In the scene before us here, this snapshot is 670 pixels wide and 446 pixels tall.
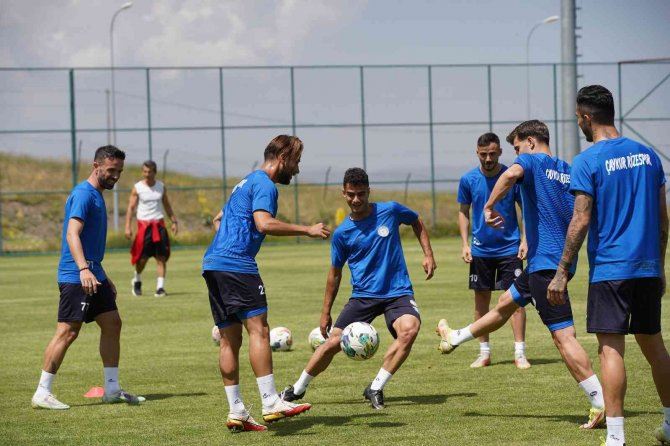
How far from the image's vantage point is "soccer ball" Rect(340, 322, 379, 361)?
8.98m

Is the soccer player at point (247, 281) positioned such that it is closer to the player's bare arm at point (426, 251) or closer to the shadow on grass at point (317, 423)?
the shadow on grass at point (317, 423)

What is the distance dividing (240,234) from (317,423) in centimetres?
147

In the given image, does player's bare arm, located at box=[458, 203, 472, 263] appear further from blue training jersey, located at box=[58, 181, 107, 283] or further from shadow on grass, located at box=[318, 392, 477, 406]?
blue training jersey, located at box=[58, 181, 107, 283]

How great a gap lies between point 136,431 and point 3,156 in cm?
4825

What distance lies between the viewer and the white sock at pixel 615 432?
672 cm

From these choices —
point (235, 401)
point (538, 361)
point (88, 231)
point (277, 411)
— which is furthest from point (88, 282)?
point (538, 361)

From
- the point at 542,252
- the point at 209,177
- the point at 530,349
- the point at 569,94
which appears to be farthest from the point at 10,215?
the point at 542,252

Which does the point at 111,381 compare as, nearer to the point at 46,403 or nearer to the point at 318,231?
the point at 46,403

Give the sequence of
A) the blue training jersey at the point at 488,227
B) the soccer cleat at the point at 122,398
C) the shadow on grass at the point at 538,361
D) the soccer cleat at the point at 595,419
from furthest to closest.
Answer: the blue training jersey at the point at 488,227
the shadow on grass at the point at 538,361
the soccer cleat at the point at 122,398
the soccer cleat at the point at 595,419

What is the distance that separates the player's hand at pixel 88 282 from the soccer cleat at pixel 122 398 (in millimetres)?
929

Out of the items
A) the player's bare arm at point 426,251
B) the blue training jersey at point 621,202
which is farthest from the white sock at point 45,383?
the blue training jersey at point 621,202

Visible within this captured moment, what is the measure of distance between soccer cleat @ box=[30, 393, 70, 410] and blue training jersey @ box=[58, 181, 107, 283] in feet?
3.02

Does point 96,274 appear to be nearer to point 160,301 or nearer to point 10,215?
point 160,301

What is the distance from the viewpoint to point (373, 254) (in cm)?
924
